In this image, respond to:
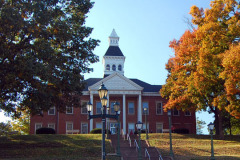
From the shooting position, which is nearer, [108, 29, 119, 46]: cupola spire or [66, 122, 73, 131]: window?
[66, 122, 73, 131]: window

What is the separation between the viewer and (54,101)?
23.7 metres

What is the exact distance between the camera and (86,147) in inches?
1052

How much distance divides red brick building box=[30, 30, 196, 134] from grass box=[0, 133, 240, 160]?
35.8ft

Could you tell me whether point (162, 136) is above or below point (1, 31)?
below

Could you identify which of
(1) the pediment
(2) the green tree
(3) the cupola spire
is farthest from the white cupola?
(2) the green tree

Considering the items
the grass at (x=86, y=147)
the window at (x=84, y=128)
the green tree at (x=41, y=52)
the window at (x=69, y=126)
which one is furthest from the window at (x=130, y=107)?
the green tree at (x=41, y=52)

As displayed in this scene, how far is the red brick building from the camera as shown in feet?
141

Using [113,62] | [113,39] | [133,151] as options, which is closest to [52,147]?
[133,151]

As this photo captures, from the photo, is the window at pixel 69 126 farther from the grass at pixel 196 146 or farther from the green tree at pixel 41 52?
the green tree at pixel 41 52

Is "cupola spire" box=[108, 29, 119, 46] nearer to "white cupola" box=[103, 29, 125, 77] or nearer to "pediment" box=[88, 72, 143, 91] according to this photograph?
"white cupola" box=[103, 29, 125, 77]

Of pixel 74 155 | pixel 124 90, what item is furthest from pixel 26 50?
pixel 124 90

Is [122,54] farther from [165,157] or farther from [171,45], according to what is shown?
[165,157]

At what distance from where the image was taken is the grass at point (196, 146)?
24.6 meters

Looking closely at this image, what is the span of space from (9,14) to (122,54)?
3703 centimetres
